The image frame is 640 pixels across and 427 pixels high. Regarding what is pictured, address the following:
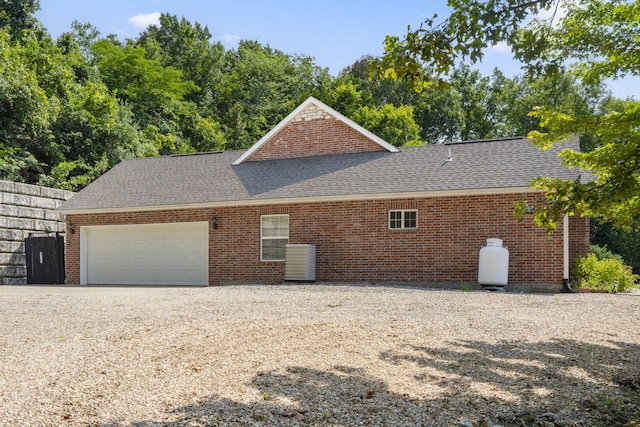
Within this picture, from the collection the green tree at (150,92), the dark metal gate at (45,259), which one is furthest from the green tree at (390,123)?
the dark metal gate at (45,259)

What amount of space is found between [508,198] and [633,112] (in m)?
Result: 7.85

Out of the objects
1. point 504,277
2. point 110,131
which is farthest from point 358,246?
point 110,131

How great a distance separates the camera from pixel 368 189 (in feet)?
54.4

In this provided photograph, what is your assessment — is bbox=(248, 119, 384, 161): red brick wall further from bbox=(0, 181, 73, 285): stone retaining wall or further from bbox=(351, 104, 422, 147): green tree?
bbox=(351, 104, 422, 147): green tree

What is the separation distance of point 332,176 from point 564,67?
37.2ft

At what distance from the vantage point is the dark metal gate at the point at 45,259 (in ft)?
65.8

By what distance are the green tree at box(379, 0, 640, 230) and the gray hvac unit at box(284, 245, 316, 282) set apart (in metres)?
8.73

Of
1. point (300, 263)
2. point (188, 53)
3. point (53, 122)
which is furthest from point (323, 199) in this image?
point (188, 53)

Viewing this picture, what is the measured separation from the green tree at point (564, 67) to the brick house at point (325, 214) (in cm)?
582

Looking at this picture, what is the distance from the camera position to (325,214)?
17.0 metres

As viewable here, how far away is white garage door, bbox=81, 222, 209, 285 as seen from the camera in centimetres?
1864

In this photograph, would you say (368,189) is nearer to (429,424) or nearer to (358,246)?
(358,246)

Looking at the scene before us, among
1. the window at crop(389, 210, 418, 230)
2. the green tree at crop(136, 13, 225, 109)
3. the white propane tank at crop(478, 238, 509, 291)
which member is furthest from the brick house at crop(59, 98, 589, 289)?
the green tree at crop(136, 13, 225, 109)

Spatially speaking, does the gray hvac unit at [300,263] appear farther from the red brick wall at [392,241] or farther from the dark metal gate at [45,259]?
the dark metal gate at [45,259]
